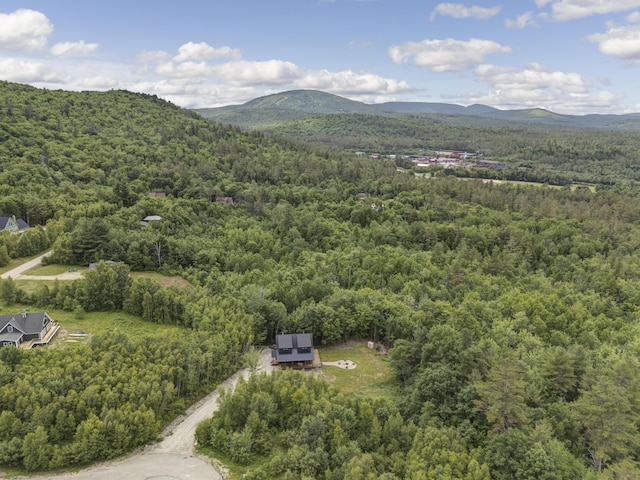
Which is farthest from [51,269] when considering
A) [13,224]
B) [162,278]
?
[13,224]

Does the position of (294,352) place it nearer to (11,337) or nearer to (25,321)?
(25,321)

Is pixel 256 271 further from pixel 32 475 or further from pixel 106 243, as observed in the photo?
pixel 32 475

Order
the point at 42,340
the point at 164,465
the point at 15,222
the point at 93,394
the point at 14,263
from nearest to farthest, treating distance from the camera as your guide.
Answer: the point at 164,465 < the point at 93,394 < the point at 42,340 < the point at 14,263 < the point at 15,222

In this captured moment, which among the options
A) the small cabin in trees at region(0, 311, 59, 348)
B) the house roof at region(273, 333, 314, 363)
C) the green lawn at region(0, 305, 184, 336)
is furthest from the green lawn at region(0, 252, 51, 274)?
the house roof at region(273, 333, 314, 363)

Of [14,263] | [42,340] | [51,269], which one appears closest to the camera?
[42,340]

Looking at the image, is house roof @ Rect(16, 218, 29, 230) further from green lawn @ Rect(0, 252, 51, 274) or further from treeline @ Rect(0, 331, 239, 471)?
treeline @ Rect(0, 331, 239, 471)

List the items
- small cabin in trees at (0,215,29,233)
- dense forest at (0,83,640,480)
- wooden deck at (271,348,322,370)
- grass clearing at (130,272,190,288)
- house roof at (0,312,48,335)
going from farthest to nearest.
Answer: small cabin in trees at (0,215,29,233), grass clearing at (130,272,190,288), wooden deck at (271,348,322,370), house roof at (0,312,48,335), dense forest at (0,83,640,480)

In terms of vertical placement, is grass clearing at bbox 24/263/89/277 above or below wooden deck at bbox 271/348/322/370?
above
